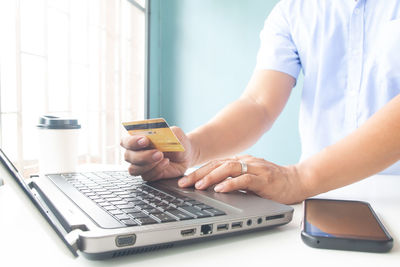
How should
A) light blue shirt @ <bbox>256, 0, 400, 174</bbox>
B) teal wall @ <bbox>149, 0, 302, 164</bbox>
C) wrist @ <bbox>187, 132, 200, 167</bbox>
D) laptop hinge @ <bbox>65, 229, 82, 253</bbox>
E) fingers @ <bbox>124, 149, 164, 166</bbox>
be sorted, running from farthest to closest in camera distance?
teal wall @ <bbox>149, 0, 302, 164</bbox> < light blue shirt @ <bbox>256, 0, 400, 174</bbox> < wrist @ <bbox>187, 132, 200, 167</bbox> < fingers @ <bbox>124, 149, 164, 166</bbox> < laptop hinge @ <bbox>65, 229, 82, 253</bbox>

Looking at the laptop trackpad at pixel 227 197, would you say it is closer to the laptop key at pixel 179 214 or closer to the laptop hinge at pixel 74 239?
the laptop key at pixel 179 214

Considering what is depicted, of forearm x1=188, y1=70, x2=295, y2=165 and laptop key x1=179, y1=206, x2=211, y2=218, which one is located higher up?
forearm x1=188, y1=70, x2=295, y2=165

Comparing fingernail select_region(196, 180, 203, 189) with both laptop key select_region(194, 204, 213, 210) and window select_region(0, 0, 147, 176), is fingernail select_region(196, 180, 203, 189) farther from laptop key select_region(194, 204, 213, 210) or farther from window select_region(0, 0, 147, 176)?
window select_region(0, 0, 147, 176)

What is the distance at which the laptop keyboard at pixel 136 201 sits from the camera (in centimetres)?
44

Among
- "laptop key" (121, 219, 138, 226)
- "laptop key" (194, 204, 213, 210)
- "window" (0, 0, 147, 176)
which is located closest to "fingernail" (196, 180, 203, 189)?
"laptop key" (194, 204, 213, 210)

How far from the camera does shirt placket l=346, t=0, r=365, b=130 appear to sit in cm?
109

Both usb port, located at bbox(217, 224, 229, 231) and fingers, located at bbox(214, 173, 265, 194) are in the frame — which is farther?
fingers, located at bbox(214, 173, 265, 194)

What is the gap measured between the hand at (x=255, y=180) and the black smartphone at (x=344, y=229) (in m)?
0.06

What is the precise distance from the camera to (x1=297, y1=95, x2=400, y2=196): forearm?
667 millimetres

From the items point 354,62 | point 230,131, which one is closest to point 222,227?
point 230,131

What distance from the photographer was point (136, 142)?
759 mm

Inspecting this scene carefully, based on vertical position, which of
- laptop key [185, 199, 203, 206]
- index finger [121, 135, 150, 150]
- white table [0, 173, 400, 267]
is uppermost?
index finger [121, 135, 150, 150]

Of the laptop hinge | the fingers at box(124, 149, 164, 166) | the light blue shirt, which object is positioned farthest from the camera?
the light blue shirt

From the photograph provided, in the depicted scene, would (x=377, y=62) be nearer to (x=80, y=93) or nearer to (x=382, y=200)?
(x=382, y=200)
